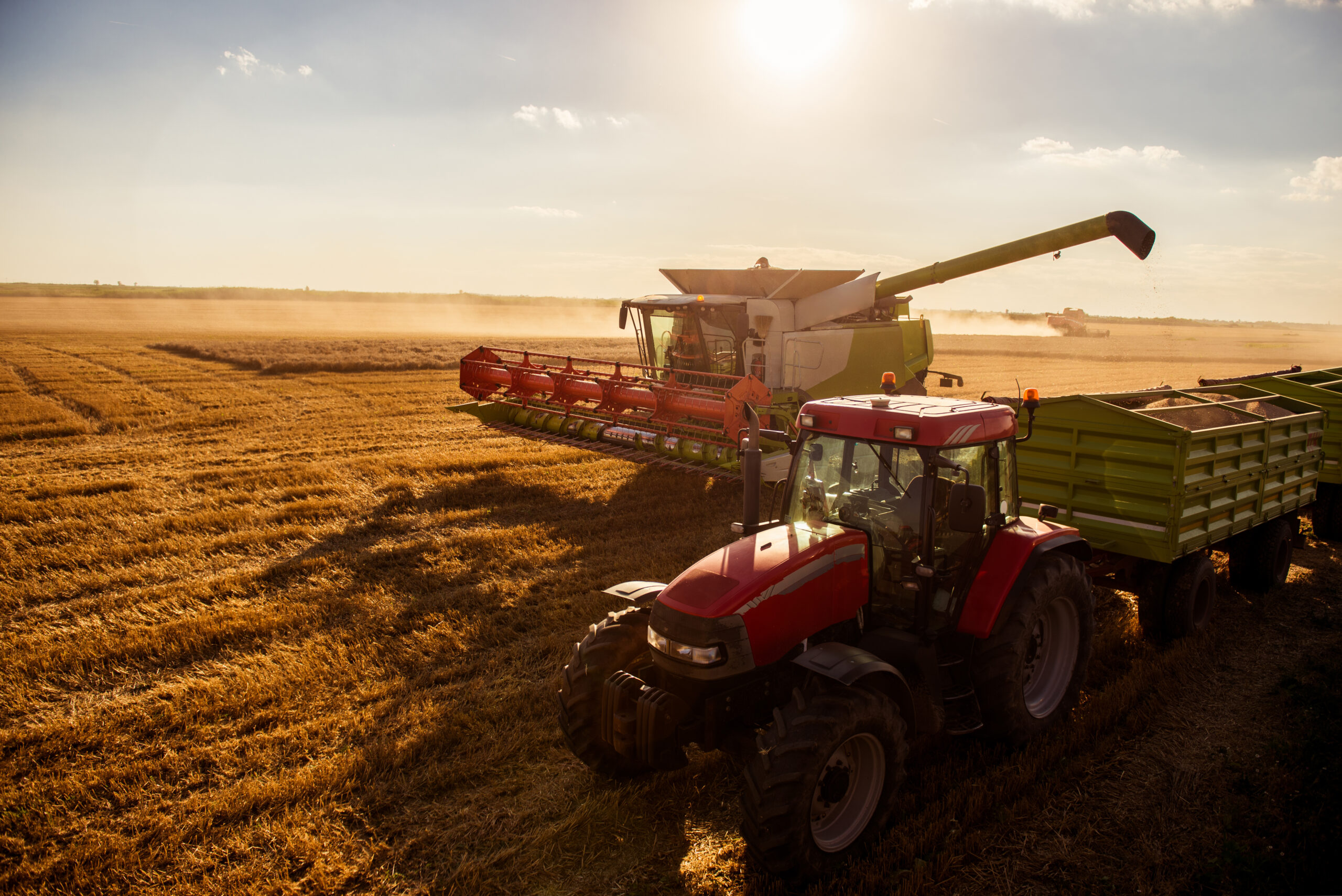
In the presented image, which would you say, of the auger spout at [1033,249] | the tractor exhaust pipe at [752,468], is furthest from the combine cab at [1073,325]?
the tractor exhaust pipe at [752,468]

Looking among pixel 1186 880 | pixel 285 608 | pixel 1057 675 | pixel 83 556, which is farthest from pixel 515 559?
pixel 1186 880

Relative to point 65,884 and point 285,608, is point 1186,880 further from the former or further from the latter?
point 285,608

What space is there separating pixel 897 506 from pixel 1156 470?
260 centimetres

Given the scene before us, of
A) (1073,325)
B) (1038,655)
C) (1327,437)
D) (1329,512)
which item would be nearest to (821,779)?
(1038,655)

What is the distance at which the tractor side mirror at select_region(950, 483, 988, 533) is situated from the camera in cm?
327

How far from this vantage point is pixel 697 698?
3258 millimetres

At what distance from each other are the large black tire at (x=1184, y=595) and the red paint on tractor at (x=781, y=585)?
307 centimetres

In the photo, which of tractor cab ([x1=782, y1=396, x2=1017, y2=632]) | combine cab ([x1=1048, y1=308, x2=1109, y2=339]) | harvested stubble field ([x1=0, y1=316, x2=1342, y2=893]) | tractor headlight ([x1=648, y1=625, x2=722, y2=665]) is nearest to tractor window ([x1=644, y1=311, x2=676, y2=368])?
harvested stubble field ([x1=0, y1=316, x2=1342, y2=893])

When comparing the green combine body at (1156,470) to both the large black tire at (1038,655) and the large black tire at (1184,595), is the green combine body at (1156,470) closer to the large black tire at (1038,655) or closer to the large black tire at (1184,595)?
the large black tire at (1184,595)

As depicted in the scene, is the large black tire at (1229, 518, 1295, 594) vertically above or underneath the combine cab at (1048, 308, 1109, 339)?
underneath

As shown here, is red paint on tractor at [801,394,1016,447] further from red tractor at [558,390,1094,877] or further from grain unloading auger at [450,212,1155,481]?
grain unloading auger at [450,212,1155,481]

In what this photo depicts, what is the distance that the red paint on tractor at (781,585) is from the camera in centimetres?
316

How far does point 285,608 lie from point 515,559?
1974 millimetres

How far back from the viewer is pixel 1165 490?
16.5 feet
